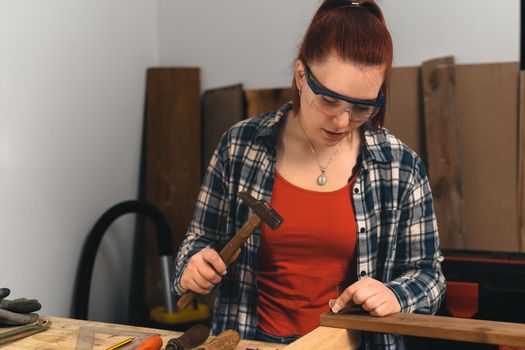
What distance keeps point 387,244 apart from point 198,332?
616mm

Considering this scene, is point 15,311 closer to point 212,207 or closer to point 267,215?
point 212,207

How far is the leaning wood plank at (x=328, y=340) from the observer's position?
140cm

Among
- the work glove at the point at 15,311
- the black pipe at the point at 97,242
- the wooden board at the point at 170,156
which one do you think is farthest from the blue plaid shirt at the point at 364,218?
the wooden board at the point at 170,156

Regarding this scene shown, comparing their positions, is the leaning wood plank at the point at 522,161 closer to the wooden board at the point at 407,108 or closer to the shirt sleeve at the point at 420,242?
the wooden board at the point at 407,108

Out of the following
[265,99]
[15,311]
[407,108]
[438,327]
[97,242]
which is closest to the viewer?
[438,327]

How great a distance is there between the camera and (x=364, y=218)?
183cm

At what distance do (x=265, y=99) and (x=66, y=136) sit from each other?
112cm

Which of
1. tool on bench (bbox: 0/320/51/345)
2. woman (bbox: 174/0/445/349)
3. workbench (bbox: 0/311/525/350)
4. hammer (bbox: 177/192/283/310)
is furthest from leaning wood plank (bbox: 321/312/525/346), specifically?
tool on bench (bbox: 0/320/51/345)

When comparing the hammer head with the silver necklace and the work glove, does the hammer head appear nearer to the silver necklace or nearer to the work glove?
the silver necklace

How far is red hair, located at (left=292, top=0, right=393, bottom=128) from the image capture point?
5.43 ft

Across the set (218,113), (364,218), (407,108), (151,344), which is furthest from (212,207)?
(218,113)

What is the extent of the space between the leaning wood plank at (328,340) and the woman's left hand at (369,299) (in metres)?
0.07

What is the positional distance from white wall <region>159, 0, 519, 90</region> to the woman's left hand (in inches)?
76.2

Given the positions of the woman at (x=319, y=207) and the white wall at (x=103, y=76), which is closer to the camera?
the woman at (x=319, y=207)
